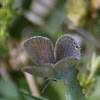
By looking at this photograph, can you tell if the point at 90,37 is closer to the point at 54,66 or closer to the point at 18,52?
the point at 18,52

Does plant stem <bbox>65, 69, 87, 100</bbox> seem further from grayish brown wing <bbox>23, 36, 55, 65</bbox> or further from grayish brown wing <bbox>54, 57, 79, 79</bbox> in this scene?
grayish brown wing <bbox>23, 36, 55, 65</bbox>

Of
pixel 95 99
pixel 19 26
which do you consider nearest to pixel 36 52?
pixel 95 99

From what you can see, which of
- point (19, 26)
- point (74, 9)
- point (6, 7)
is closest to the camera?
point (6, 7)

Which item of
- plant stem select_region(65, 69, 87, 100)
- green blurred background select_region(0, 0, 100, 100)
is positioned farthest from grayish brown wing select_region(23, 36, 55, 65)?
green blurred background select_region(0, 0, 100, 100)

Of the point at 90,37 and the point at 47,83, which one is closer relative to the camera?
the point at 47,83

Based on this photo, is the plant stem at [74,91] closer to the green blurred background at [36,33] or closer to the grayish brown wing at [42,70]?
the grayish brown wing at [42,70]

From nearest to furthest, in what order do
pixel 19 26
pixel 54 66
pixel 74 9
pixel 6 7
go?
1. pixel 54 66
2. pixel 6 7
3. pixel 74 9
4. pixel 19 26
